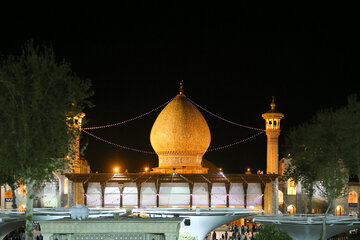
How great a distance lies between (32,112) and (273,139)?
89.9ft

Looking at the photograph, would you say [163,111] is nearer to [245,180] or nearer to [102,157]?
[245,180]

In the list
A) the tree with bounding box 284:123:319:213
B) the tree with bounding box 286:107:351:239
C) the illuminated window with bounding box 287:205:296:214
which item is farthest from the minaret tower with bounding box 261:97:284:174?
the tree with bounding box 286:107:351:239

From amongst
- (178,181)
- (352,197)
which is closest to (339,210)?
(352,197)

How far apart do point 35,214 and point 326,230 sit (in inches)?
626

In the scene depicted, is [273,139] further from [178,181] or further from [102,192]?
[102,192]

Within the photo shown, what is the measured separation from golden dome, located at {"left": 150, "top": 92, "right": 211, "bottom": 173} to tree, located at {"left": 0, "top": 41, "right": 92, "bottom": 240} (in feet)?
72.0

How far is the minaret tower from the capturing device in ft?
168

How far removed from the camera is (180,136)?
50.9 metres

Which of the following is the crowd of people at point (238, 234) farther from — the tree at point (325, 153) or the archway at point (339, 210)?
the archway at point (339, 210)

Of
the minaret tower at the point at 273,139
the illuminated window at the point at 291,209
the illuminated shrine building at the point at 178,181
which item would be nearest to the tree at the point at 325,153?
the illuminated shrine building at the point at 178,181

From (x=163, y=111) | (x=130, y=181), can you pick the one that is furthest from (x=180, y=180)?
(x=163, y=111)

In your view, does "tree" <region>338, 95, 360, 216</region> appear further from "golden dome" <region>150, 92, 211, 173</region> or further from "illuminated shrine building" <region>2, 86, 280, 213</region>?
"golden dome" <region>150, 92, 211, 173</region>

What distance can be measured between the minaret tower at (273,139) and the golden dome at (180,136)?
5.24 m

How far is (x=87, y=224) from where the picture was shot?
2175 cm
